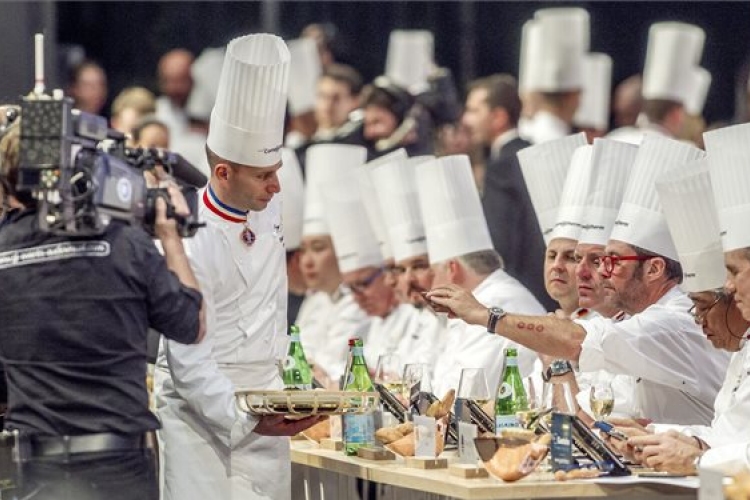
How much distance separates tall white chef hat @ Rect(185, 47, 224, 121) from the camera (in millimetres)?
11977

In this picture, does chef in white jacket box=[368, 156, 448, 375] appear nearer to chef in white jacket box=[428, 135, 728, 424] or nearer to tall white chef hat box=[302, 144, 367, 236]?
tall white chef hat box=[302, 144, 367, 236]

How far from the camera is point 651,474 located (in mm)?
4734

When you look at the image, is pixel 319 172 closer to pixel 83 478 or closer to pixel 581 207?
pixel 581 207

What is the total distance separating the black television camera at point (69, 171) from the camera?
4238 mm

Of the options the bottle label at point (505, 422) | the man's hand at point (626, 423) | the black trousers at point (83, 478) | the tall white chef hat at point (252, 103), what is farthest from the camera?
the tall white chef hat at point (252, 103)

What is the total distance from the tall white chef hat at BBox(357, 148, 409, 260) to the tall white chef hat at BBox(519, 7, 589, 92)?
255 cm

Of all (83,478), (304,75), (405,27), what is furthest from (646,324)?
(405,27)

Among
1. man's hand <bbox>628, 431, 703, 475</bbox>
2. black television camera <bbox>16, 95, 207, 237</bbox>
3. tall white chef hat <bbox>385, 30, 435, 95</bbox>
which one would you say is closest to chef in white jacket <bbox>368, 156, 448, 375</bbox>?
man's hand <bbox>628, 431, 703, 475</bbox>

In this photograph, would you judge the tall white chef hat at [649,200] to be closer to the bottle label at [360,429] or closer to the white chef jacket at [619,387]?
the white chef jacket at [619,387]

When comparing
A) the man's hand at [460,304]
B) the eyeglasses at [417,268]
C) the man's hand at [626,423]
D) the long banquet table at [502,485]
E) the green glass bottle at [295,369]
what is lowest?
the long banquet table at [502,485]

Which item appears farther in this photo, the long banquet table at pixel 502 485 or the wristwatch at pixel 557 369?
the wristwatch at pixel 557 369

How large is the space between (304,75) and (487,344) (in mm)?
6050

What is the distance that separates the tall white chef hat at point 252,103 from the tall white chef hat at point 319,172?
2.85 meters

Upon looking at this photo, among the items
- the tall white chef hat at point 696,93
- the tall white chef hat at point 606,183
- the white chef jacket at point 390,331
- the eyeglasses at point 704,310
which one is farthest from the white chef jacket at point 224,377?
the tall white chef hat at point 696,93
